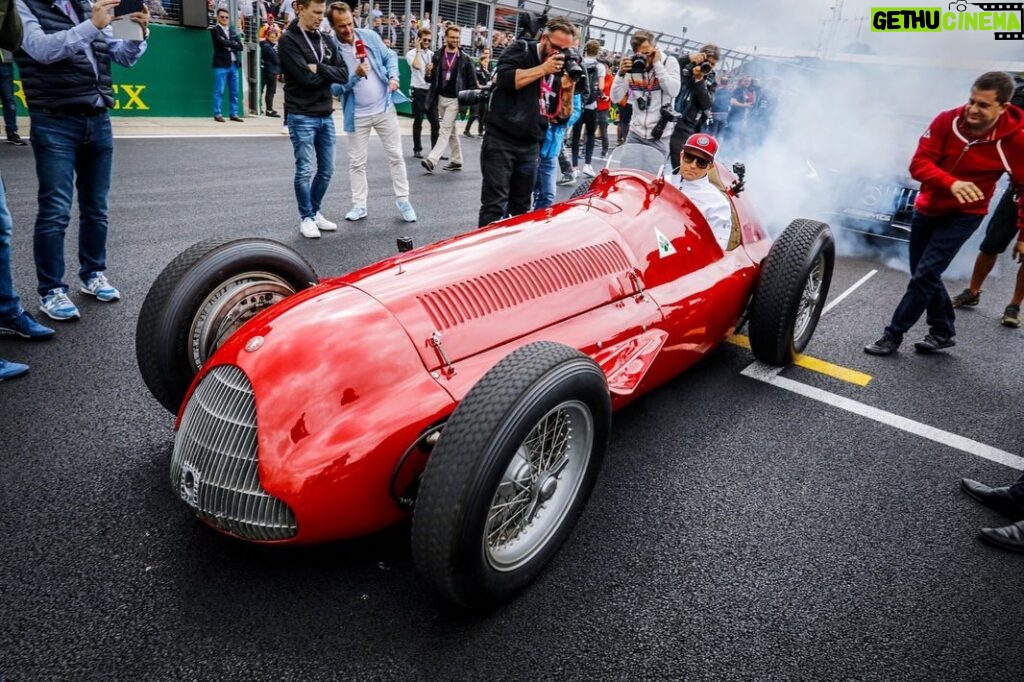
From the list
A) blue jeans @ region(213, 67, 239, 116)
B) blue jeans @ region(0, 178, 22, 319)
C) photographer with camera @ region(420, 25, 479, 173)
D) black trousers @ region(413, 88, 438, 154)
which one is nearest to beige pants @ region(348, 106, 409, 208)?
photographer with camera @ region(420, 25, 479, 173)

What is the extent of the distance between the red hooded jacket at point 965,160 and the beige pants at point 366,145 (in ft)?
13.6

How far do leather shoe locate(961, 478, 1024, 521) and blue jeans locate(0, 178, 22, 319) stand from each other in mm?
4705

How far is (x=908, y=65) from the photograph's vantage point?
30.2 ft

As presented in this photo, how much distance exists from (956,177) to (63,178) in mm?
5192

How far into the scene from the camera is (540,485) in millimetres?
2168

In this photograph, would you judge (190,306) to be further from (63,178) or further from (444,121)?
(444,121)

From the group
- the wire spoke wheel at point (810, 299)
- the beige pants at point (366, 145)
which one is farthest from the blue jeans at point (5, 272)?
the wire spoke wheel at point (810, 299)

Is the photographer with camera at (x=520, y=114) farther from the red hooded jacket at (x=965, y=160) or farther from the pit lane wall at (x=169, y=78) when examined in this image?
the pit lane wall at (x=169, y=78)

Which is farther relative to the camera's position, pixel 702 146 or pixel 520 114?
pixel 520 114

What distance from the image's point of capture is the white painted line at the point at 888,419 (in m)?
3.29

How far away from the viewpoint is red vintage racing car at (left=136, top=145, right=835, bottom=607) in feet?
6.12

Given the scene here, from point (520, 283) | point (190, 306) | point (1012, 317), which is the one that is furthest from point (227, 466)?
point (1012, 317)

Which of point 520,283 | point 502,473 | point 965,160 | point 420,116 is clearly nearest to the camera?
point 502,473

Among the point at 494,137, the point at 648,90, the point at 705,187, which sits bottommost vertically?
the point at 705,187
